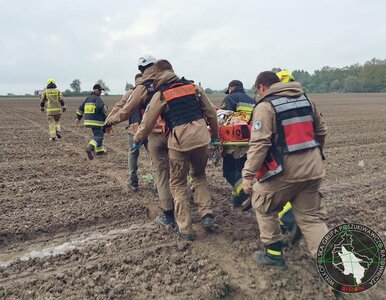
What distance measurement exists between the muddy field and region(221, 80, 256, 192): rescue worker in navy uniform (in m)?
0.55

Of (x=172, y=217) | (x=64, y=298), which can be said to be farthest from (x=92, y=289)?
(x=172, y=217)

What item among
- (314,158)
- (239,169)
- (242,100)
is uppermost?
(242,100)

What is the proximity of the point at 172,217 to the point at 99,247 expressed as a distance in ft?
3.59

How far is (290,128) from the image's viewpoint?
3459 mm

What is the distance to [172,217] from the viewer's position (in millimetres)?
4977

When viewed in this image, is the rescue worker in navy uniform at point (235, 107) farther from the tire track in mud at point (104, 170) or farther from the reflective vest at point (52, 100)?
the reflective vest at point (52, 100)

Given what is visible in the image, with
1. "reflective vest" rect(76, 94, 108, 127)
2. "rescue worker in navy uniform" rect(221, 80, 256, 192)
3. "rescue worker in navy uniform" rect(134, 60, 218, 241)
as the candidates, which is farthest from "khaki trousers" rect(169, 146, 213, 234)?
"reflective vest" rect(76, 94, 108, 127)


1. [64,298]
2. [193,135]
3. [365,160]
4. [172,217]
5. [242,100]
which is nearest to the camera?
[64,298]

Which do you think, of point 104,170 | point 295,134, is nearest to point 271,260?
point 295,134

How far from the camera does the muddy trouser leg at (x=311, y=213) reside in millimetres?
→ 3533

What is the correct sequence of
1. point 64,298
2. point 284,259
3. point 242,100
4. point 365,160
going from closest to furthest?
Result: point 64,298 → point 284,259 → point 242,100 → point 365,160

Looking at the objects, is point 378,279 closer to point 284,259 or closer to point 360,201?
point 284,259

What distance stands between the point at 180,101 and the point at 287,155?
151 centimetres

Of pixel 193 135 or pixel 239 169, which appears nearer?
pixel 193 135
